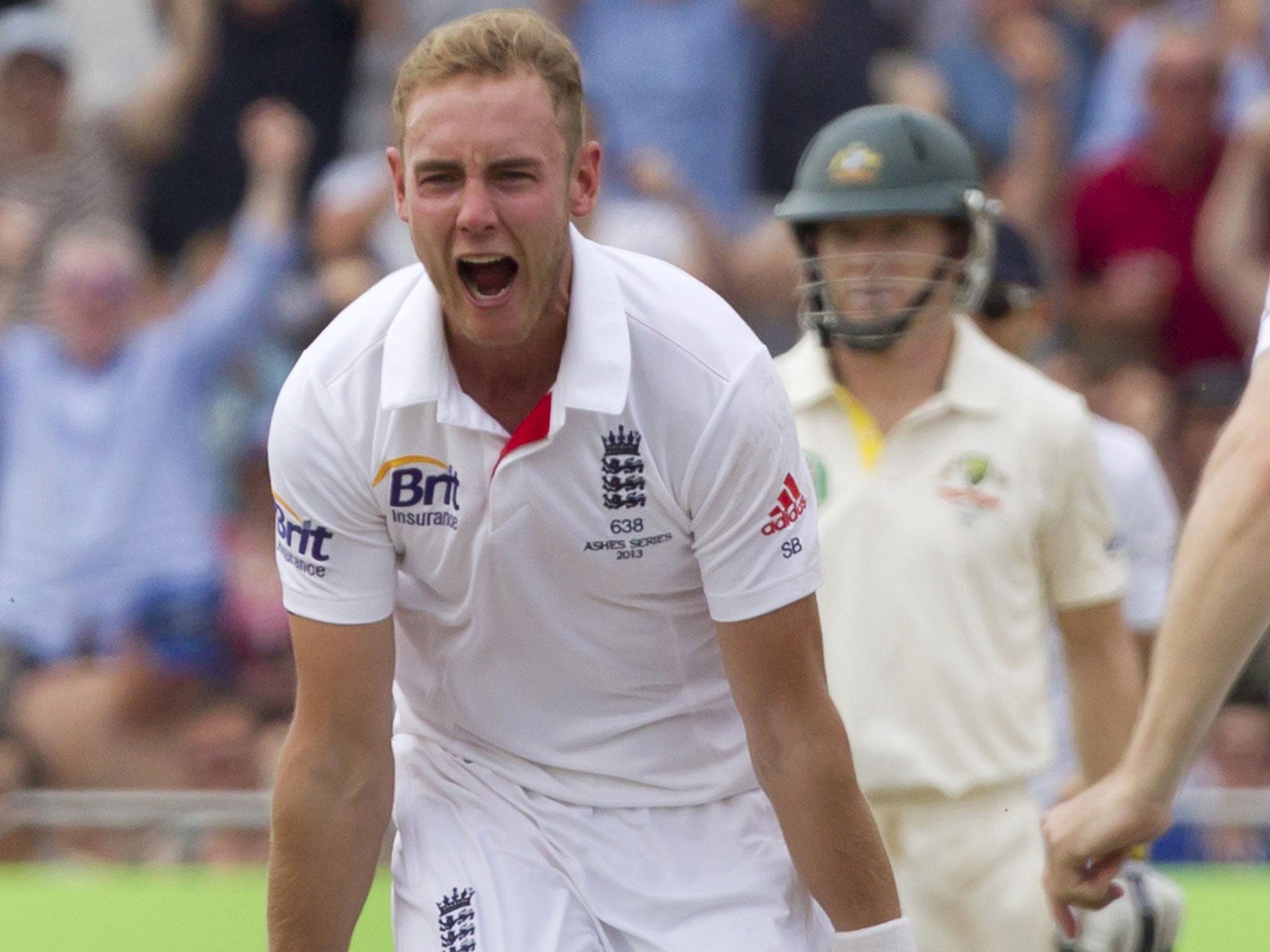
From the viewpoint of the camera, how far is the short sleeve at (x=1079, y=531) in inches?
178

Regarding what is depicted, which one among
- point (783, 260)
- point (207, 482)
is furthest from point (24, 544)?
point (783, 260)

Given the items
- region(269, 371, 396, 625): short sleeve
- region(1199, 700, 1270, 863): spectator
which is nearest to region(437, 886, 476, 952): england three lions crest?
region(269, 371, 396, 625): short sleeve

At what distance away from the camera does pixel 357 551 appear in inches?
128

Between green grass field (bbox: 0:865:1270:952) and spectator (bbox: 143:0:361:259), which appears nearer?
green grass field (bbox: 0:865:1270:952)

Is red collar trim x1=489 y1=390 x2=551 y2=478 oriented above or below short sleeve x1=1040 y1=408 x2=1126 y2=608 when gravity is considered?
above

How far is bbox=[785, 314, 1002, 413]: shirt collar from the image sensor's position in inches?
182

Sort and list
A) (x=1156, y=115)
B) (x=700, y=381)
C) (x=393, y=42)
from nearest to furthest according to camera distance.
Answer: (x=700, y=381)
(x=1156, y=115)
(x=393, y=42)

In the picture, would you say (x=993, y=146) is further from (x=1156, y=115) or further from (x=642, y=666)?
(x=642, y=666)

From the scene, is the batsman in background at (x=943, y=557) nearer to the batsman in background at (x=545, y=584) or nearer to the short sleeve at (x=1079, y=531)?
the short sleeve at (x=1079, y=531)

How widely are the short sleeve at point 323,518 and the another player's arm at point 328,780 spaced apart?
0.12 ft

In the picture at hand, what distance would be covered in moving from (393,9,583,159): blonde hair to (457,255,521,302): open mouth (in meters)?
0.20

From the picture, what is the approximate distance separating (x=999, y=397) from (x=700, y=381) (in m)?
1.59

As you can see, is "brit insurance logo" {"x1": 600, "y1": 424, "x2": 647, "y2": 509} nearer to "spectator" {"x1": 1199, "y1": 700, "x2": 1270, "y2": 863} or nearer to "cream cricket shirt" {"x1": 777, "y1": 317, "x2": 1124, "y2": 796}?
"cream cricket shirt" {"x1": 777, "y1": 317, "x2": 1124, "y2": 796}

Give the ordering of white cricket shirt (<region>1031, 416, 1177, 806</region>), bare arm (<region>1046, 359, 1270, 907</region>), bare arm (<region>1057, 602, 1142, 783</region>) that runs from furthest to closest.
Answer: white cricket shirt (<region>1031, 416, 1177, 806</region>) → bare arm (<region>1057, 602, 1142, 783</region>) → bare arm (<region>1046, 359, 1270, 907</region>)
